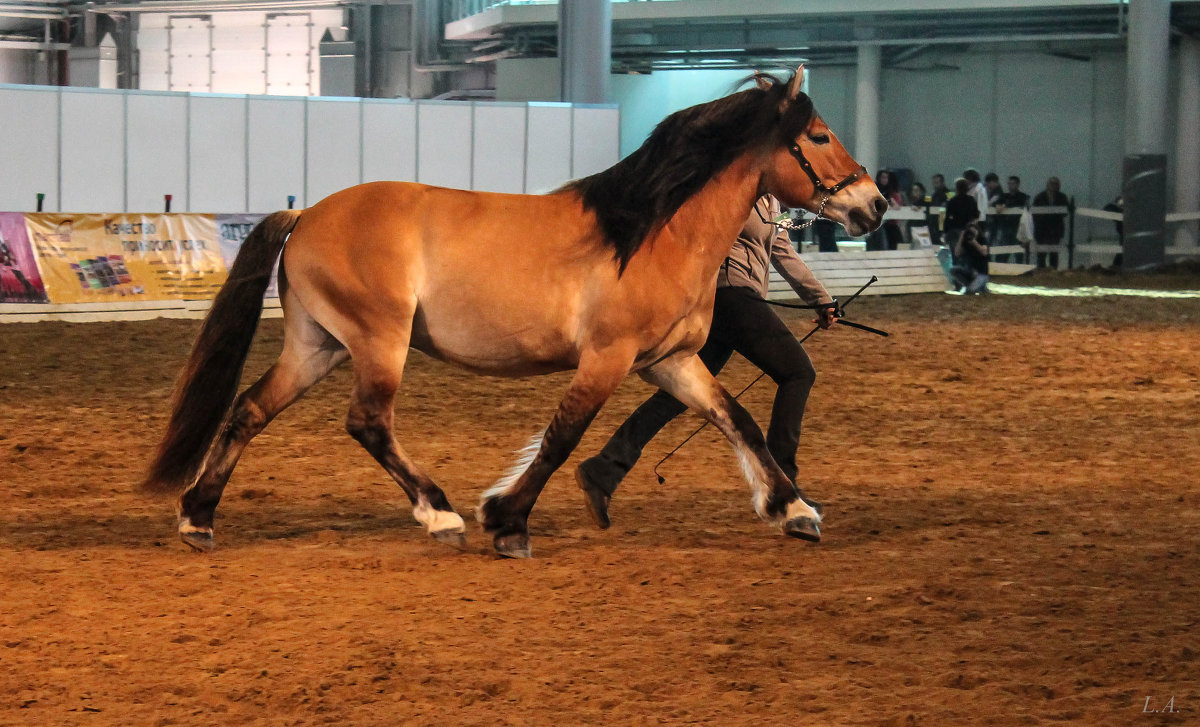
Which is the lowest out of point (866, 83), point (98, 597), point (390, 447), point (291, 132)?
point (98, 597)

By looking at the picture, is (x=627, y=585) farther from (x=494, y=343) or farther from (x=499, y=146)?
(x=499, y=146)

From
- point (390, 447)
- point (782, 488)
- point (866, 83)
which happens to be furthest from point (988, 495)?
point (866, 83)

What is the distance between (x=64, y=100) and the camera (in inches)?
743

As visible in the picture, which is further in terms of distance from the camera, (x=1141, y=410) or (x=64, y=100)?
(x=64, y=100)

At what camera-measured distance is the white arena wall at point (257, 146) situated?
18.9 metres

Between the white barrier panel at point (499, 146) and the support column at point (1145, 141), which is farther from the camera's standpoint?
the support column at point (1145, 141)

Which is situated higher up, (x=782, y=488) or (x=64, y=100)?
(x=64, y=100)

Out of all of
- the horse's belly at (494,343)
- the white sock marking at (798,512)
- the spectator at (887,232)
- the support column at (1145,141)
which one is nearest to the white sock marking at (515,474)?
the horse's belly at (494,343)

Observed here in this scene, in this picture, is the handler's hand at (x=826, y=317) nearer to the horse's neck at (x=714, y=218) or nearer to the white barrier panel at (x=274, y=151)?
the horse's neck at (x=714, y=218)

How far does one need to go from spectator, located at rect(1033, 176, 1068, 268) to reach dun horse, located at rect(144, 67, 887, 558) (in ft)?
74.1

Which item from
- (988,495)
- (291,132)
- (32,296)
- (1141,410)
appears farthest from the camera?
(291,132)

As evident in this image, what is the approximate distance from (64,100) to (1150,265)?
62.5 feet

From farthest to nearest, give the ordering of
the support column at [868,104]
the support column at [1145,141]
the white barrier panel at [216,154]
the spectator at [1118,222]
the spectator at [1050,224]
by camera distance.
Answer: the support column at [868,104] → the spectator at [1118,222] → the spectator at [1050,224] → the support column at [1145,141] → the white barrier panel at [216,154]

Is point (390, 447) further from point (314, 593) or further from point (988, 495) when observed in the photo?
point (988, 495)
